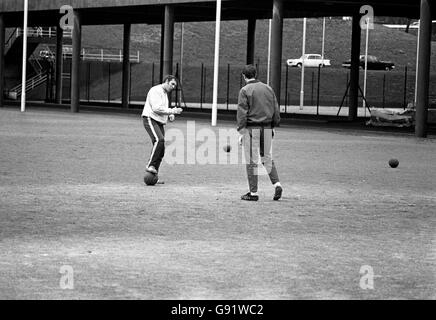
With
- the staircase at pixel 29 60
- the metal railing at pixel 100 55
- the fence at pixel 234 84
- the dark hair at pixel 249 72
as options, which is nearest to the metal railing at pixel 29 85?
the staircase at pixel 29 60

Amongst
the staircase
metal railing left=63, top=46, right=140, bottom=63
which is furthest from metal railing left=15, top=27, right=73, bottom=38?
metal railing left=63, top=46, right=140, bottom=63

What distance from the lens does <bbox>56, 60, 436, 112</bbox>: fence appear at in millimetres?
84125

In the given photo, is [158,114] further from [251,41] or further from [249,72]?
[251,41]

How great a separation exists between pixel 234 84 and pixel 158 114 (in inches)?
2729

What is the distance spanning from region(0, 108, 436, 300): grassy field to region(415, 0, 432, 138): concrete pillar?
31.2 feet

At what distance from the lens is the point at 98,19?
2440 inches

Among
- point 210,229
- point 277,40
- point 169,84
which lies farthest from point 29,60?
point 210,229

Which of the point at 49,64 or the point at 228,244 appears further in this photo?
the point at 49,64

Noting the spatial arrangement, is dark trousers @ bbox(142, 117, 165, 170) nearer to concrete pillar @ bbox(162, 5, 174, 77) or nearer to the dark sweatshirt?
the dark sweatshirt

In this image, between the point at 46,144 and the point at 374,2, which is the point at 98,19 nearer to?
the point at 374,2

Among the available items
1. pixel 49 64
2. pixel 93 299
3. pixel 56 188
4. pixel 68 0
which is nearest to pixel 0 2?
pixel 68 0

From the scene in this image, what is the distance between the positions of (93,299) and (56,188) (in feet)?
30.9

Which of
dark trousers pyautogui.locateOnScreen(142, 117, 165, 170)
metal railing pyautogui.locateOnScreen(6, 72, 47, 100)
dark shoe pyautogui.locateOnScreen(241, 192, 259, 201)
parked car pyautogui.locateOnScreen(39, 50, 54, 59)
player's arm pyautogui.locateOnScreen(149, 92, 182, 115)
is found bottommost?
metal railing pyautogui.locateOnScreen(6, 72, 47, 100)

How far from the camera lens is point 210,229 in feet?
45.0
